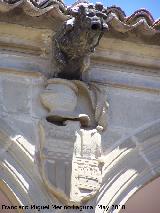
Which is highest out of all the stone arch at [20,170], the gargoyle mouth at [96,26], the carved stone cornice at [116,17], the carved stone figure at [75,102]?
the carved stone cornice at [116,17]

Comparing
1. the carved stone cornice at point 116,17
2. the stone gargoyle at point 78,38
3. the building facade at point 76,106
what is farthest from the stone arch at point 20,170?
the carved stone cornice at point 116,17

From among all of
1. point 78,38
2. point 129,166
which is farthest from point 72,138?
point 78,38

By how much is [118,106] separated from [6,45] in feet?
3.03

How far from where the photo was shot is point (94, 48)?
6.22m

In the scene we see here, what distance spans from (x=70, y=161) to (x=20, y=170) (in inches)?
13.4

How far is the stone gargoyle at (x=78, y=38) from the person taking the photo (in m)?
6.00

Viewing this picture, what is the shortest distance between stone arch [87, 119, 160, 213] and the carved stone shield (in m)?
0.10

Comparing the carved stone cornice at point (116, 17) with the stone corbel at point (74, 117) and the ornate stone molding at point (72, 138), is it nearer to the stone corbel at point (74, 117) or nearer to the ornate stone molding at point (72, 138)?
the stone corbel at point (74, 117)

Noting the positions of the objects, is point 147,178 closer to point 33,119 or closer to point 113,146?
point 113,146

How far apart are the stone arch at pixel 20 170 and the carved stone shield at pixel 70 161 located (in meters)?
0.07

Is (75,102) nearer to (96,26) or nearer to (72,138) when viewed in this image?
(72,138)

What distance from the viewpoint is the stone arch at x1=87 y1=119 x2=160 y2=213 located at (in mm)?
5918

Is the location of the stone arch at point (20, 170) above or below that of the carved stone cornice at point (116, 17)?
below

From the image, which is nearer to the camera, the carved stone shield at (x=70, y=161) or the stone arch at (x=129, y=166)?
the carved stone shield at (x=70, y=161)
